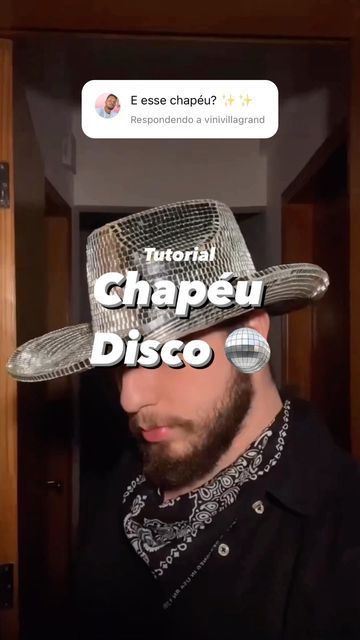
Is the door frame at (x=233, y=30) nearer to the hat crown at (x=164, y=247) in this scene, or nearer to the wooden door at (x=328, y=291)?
the wooden door at (x=328, y=291)

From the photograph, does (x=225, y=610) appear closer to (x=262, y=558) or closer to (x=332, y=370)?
(x=262, y=558)

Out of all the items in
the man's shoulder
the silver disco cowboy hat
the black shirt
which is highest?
the silver disco cowboy hat

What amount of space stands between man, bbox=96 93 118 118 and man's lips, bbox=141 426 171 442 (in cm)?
34

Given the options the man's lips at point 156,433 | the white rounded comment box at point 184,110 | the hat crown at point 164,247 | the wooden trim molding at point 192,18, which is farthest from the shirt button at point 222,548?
the wooden trim molding at point 192,18

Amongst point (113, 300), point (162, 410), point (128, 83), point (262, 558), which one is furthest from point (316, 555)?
point (128, 83)

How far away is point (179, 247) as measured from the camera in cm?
49

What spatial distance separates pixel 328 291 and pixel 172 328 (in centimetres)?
19

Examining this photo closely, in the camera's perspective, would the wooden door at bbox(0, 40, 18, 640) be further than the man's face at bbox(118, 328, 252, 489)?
Yes

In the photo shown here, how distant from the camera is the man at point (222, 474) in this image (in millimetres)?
496

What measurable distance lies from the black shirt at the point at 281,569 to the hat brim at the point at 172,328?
125mm

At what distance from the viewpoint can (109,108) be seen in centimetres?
57

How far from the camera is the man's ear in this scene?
528 millimetres

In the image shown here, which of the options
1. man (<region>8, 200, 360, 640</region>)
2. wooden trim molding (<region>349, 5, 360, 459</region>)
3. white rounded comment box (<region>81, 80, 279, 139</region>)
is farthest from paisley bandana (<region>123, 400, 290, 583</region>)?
white rounded comment box (<region>81, 80, 279, 139</region>)

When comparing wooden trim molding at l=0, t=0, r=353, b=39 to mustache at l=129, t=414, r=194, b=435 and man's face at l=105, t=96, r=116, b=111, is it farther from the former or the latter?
mustache at l=129, t=414, r=194, b=435
